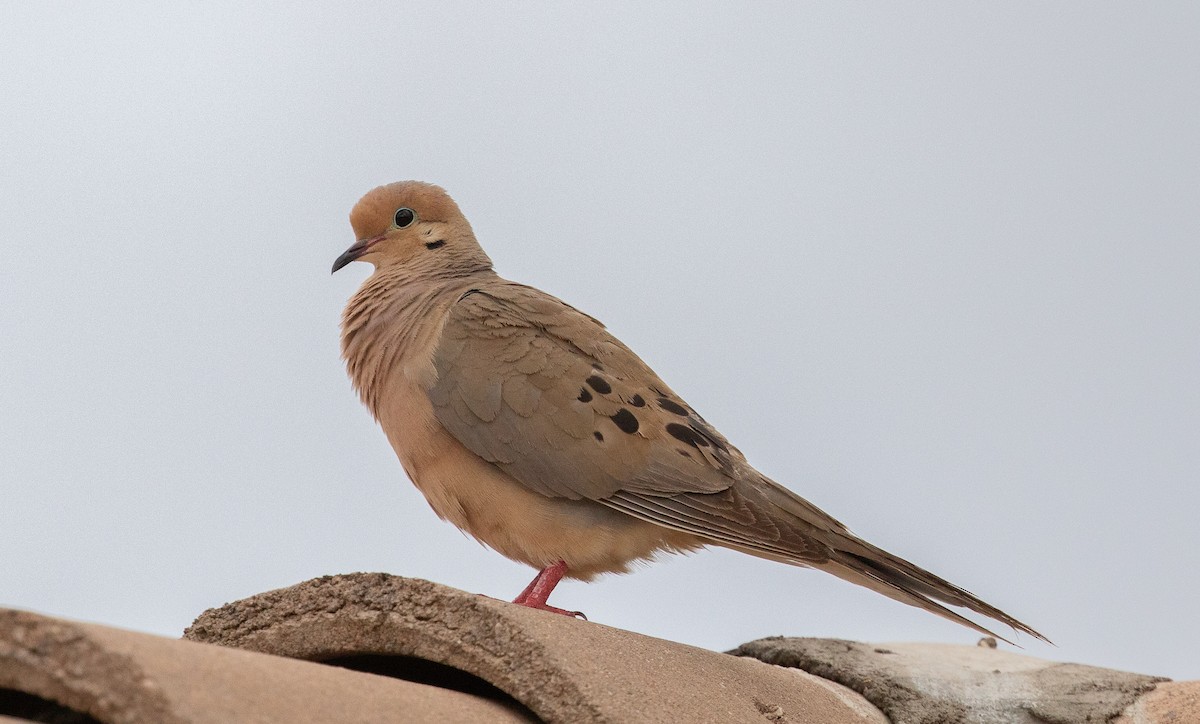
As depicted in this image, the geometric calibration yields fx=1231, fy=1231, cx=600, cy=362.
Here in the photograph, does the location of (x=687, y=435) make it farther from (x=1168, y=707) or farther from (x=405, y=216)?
(x=405, y=216)

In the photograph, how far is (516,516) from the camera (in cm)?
339

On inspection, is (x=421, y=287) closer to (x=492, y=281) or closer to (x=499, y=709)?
(x=492, y=281)

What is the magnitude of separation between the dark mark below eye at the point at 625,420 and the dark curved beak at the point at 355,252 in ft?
4.72

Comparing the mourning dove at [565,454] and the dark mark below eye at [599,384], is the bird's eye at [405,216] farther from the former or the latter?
the dark mark below eye at [599,384]

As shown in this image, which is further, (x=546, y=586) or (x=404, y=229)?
(x=404, y=229)

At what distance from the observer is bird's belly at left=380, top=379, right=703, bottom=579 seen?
3346mm

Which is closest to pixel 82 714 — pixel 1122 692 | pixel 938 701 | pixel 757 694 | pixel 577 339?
pixel 757 694

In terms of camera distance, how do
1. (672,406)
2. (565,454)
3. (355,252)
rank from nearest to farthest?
1. (565,454)
2. (672,406)
3. (355,252)

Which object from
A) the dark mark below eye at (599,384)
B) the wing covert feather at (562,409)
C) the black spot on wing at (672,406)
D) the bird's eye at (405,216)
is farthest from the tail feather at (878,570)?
the bird's eye at (405,216)

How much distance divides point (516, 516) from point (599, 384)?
44cm

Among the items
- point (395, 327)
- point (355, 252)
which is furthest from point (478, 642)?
point (355, 252)

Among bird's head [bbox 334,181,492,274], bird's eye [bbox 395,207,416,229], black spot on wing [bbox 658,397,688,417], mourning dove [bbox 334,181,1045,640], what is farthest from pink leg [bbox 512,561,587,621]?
bird's eye [bbox 395,207,416,229]

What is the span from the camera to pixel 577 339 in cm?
363

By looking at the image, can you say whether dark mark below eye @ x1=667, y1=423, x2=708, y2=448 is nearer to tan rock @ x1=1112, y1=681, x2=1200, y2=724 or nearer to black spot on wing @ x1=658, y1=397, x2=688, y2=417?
black spot on wing @ x1=658, y1=397, x2=688, y2=417
